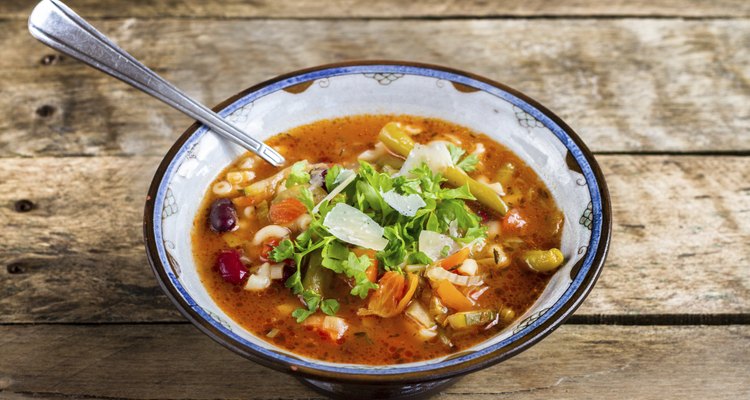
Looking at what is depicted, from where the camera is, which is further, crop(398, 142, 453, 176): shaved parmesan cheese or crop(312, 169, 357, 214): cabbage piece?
crop(398, 142, 453, 176): shaved parmesan cheese

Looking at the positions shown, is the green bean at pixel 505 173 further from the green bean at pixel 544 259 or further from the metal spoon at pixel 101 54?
the metal spoon at pixel 101 54

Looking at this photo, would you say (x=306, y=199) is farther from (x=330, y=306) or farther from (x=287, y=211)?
(x=330, y=306)

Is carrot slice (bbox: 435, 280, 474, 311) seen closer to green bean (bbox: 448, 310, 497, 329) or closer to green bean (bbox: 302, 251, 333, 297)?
green bean (bbox: 448, 310, 497, 329)

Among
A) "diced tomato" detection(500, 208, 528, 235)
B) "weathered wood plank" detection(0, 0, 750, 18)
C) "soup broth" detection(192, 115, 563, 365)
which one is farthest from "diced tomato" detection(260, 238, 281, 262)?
"weathered wood plank" detection(0, 0, 750, 18)

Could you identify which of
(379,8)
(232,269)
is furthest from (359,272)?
(379,8)

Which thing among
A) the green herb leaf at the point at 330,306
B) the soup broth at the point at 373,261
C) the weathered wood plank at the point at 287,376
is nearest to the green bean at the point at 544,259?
the soup broth at the point at 373,261

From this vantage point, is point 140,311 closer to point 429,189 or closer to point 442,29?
point 429,189
